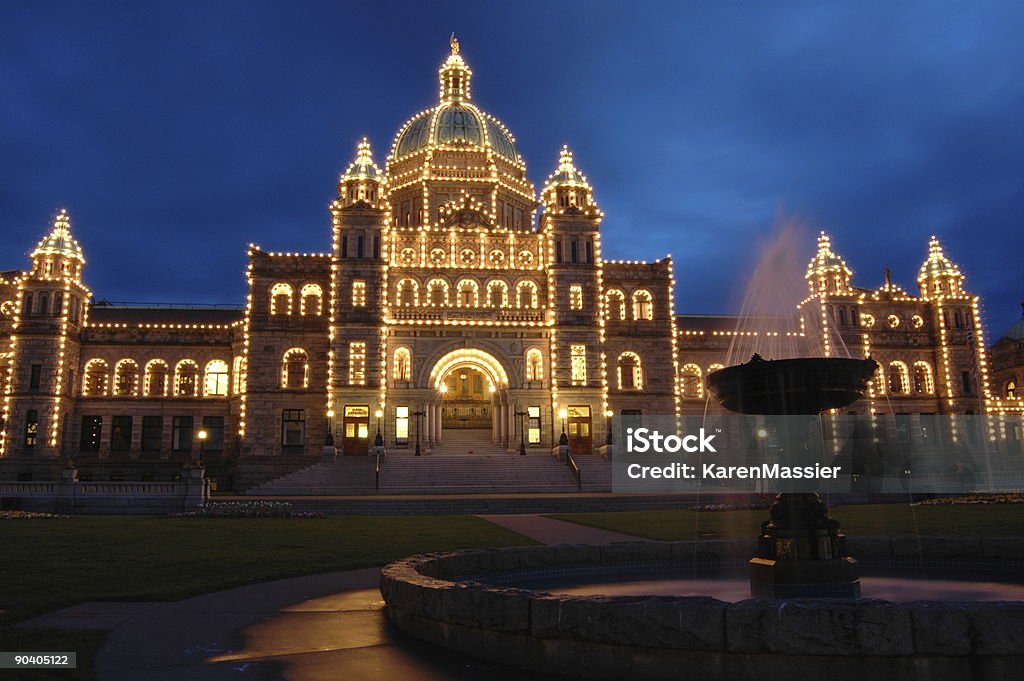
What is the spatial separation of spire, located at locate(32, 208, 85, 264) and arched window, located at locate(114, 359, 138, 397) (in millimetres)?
8067

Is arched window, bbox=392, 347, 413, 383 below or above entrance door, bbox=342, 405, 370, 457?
above

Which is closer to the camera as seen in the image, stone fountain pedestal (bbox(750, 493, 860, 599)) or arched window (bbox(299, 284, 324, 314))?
stone fountain pedestal (bbox(750, 493, 860, 599))

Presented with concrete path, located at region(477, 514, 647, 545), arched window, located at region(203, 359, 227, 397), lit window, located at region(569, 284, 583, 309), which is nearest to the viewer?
concrete path, located at region(477, 514, 647, 545)

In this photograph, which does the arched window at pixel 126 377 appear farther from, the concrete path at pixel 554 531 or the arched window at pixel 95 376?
the concrete path at pixel 554 531

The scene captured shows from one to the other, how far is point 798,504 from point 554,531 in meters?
14.1

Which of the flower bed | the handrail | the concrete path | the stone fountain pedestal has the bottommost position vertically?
the concrete path

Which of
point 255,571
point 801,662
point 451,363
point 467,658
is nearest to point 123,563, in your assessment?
point 255,571

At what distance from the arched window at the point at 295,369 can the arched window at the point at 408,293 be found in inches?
301

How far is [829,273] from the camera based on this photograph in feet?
212

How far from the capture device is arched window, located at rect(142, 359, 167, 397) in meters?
59.6

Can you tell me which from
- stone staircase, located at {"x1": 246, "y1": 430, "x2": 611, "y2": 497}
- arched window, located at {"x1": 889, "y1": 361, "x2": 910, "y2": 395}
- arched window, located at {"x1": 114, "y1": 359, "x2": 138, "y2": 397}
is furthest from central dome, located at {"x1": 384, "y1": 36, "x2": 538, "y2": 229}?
arched window, located at {"x1": 889, "y1": 361, "x2": 910, "y2": 395}

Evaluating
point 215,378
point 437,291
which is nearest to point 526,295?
point 437,291

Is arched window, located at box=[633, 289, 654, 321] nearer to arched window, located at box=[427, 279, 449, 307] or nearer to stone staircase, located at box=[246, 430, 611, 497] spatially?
arched window, located at box=[427, 279, 449, 307]

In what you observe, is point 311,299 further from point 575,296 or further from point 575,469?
point 575,469
